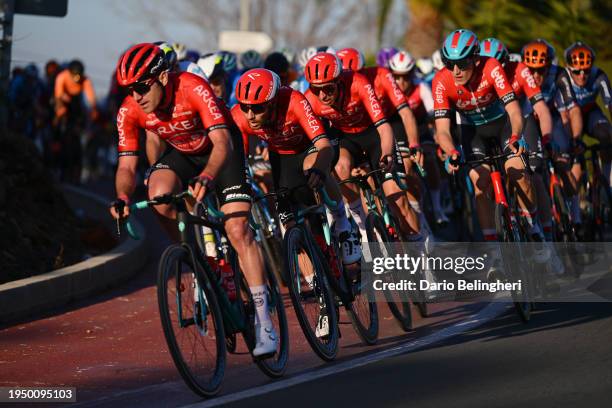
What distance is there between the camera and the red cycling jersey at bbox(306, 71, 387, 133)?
10477 millimetres

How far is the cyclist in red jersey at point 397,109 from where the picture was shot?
11.5 m

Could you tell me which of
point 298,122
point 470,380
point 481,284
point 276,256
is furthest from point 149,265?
point 470,380

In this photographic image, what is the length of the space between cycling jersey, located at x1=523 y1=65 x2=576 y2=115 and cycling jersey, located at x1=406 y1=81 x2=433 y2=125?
1881mm

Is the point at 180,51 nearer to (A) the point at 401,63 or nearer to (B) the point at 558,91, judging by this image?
(A) the point at 401,63

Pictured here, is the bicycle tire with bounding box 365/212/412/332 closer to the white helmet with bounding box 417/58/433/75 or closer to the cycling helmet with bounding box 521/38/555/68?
the cycling helmet with bounding box 521/38/555/68

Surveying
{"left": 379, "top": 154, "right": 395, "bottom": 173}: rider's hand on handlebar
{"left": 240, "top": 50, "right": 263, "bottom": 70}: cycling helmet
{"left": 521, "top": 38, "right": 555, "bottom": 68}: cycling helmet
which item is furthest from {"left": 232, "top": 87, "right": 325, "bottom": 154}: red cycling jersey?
{"left": 240, "top": 50, "right": 263, "bottom": 70}: cycling helmet

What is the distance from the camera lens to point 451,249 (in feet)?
45.2

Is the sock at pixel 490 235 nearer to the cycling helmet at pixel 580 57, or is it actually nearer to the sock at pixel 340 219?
the sock at pixel 340 219

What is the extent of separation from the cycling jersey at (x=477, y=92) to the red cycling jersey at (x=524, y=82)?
0.99 metres

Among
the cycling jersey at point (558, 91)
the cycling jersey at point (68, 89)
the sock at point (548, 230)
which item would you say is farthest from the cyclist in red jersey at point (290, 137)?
the cycling jersey at point (68, 89)

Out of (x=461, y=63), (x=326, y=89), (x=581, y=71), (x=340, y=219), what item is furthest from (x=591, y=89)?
(x=340, y=219)

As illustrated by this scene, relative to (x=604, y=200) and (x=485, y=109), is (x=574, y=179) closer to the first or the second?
(x=604, y=200)

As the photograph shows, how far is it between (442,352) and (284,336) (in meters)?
1.14

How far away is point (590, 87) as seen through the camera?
13594mm
